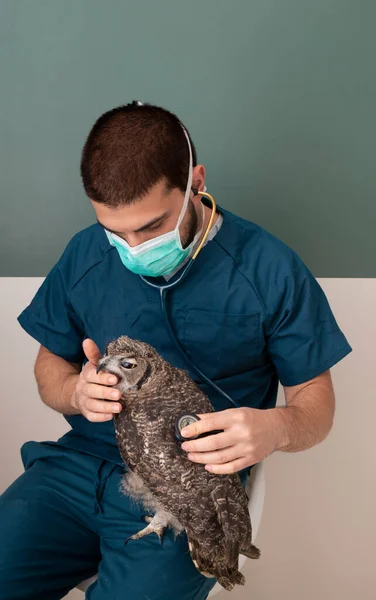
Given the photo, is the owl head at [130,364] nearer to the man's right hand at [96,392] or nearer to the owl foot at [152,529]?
the man's right hand at [96,392]

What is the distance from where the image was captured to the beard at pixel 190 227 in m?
1.09

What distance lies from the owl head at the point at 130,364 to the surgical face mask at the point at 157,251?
0.17m

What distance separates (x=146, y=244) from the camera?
3.40 feet

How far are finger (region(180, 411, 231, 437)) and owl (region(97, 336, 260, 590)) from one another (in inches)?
2.2

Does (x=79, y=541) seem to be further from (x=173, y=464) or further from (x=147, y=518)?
(x=173, y=464)

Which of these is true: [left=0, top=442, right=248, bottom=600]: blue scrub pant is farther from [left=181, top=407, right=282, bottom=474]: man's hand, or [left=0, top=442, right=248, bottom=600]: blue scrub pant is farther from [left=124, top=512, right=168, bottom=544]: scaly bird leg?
[left=181, top=407, right=282, bottom=474]: man's hand

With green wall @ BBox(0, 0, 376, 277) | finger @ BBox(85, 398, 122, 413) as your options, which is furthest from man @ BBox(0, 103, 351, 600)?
green wall @ BBox(0, 0, 376, 277)

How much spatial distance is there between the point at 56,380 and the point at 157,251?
0.39m

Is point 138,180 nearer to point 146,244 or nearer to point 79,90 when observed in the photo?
point 146,244

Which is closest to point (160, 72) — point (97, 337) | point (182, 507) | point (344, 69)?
point (344, 69)

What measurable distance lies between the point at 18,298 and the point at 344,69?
3.22ft

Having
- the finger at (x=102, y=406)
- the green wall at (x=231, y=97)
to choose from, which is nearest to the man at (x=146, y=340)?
the finger at (x=102, y=406)

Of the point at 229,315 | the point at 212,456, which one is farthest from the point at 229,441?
the point at 229,315

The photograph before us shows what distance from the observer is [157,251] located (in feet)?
3.45
